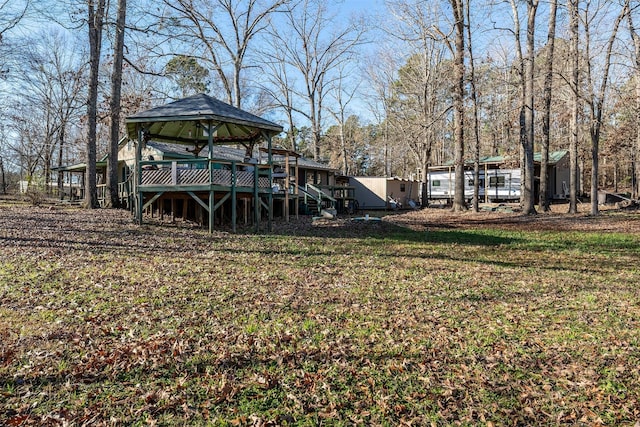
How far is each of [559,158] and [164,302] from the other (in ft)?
107

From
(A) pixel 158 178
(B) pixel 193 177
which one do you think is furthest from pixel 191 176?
(A) pixel 158 178

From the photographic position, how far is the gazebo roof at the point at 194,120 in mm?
10883

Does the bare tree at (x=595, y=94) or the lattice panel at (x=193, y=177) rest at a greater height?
the bare tree at (x=595, y=94)

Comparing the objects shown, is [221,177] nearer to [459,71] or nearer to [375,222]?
[375,222]

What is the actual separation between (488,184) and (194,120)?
25.3m

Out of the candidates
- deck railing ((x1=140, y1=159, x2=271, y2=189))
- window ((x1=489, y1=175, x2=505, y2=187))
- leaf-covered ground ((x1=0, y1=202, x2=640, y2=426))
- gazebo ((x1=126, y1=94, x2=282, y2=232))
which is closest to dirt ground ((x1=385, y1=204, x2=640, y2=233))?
leaf-covered ground ((x1=0, y1=202, x2=640, y2=426))

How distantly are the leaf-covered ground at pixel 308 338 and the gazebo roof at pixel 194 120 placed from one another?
383 cm

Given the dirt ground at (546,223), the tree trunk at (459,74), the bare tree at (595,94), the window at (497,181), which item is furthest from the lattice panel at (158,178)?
the window at (497,181)

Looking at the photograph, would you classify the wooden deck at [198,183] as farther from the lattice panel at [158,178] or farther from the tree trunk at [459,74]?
the tree trunk at [459,74]

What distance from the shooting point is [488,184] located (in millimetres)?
30766

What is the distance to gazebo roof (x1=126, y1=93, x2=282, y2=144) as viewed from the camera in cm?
1088

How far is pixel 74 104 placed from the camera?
35.5 metres

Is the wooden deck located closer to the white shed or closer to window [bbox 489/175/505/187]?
the white shed

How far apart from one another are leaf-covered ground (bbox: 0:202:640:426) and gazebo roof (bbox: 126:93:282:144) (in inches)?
151
